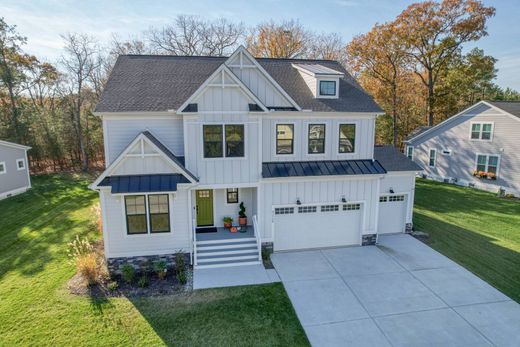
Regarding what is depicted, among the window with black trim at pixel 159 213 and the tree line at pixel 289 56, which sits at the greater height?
the tree line at pixel 289 56

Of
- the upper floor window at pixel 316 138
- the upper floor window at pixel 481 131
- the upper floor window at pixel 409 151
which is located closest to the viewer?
the upper floor window at pixel 316 138

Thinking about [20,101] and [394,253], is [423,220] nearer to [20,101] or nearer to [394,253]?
[394,253]

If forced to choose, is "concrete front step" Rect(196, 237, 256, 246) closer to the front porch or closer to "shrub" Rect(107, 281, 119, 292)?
the front porch

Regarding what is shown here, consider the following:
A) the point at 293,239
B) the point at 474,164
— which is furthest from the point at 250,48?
the point at 293,239

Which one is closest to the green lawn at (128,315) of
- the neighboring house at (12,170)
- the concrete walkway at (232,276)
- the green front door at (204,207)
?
the concrete walkway at (232,276)

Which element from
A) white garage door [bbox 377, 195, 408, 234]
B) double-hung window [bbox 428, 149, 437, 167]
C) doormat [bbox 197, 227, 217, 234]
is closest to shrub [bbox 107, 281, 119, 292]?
doormat [bbox 197, 227, 217, 234]

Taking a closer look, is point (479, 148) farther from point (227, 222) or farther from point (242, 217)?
point (227, 222)

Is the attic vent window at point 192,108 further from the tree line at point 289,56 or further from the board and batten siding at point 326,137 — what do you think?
the tree line at point 289,56
